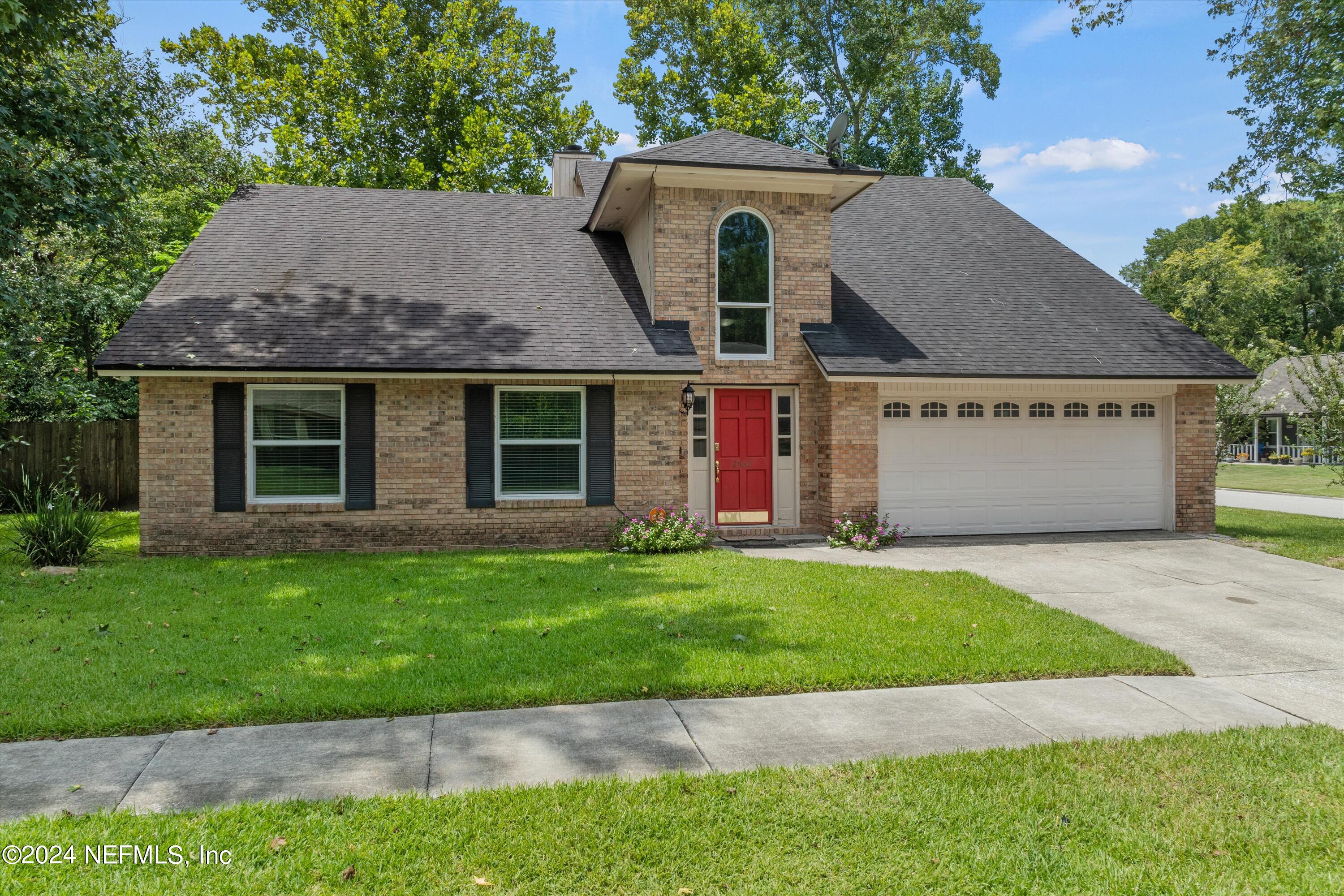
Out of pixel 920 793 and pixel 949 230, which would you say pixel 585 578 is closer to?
pixel 920 793

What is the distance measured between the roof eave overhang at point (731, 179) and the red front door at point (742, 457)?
3.16 metres

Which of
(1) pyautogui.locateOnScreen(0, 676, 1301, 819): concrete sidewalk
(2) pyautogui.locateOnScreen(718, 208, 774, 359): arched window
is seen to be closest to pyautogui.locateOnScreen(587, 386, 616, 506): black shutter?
(2) pyautogui.locateOnScreen(718, 208, 774, 359): arched window

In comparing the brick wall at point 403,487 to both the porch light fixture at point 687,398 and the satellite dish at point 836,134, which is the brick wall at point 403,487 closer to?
the porch light fixture at point 687,398

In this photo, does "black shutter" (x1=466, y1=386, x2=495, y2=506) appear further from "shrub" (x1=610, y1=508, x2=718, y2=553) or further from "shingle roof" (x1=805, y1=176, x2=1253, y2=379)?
"shingle roof" (x1=805, y1=176, x2=1253, y2=379)

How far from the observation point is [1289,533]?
13.8 metres

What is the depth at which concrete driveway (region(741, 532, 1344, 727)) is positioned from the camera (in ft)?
20.2

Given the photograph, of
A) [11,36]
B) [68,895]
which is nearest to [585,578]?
[68,895]

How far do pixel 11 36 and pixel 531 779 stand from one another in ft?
38.8

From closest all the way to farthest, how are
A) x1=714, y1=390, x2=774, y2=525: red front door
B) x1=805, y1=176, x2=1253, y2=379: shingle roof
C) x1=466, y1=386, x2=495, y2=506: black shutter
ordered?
x1=466, y1=386, x2=495, y2=506: black shutter < x1=805, y1=176, x2=1253, y2=379: shingle roof < x1=714, y1=390, x2=774, y2=525: red front door

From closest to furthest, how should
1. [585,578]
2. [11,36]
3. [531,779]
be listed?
[531,779] < [585,578] < [11,36]

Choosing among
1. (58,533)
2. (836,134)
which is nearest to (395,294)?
(58,533)

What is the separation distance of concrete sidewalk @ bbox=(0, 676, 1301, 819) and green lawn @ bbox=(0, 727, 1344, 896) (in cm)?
24

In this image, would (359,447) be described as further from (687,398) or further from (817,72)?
(817,72)

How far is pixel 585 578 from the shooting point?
9.25 metres
